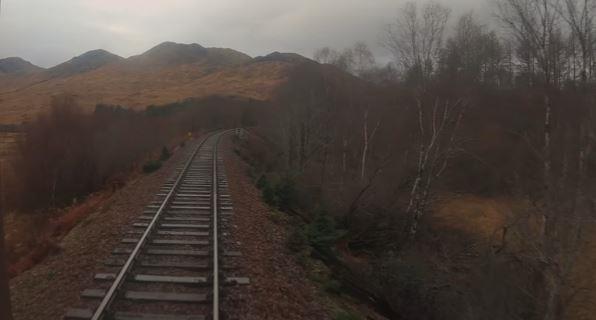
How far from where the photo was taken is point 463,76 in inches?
1002

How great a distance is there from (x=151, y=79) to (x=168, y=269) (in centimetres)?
14903

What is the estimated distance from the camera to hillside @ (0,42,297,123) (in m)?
108

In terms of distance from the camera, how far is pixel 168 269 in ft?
24.6

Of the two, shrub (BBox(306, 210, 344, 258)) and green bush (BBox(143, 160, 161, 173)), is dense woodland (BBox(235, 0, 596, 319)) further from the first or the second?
green bush (BBox(143, 160, 161, 173))

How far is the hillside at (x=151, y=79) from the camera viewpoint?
353ft

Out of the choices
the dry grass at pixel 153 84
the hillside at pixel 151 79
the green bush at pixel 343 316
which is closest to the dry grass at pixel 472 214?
the green bush at pixel 343 316

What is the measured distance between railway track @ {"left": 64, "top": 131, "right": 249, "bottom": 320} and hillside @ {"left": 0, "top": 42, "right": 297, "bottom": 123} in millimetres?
83848

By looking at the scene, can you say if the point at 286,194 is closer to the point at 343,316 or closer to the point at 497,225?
the point at 343,316

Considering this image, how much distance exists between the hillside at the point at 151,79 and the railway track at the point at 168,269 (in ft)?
275

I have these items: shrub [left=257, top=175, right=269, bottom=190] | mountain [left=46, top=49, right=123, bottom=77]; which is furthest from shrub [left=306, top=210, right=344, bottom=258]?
mountain [left=46, top=49, right=123, bottom=77]

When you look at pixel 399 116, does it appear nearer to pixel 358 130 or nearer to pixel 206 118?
pixel 358 130

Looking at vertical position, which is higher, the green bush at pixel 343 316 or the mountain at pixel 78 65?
the mountain at pixel 78 65

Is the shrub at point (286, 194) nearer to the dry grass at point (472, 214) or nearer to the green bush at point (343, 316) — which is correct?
the green bush at point (343, 316)

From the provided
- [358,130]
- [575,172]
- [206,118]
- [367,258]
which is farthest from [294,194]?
[206,118]
